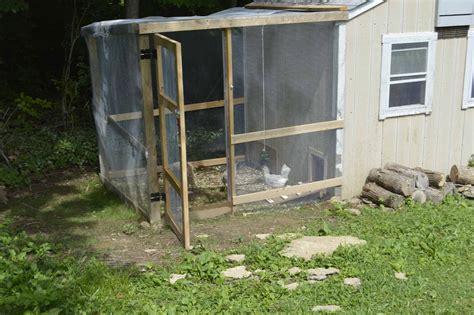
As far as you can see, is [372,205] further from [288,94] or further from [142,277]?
[142,277]

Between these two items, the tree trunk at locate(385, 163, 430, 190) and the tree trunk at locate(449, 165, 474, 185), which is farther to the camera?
the tree trunk at locate(449, 165, 474, 185)

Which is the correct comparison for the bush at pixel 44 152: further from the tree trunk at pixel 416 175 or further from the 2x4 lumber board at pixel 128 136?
the tree trunk at pixel 416 175

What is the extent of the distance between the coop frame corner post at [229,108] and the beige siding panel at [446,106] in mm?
2840

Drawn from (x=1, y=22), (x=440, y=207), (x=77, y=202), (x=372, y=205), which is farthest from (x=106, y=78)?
(x=1, y=22)

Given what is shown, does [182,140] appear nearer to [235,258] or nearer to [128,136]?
[235,258]

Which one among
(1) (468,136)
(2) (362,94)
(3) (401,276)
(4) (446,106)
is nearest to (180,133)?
(3) (401,276)

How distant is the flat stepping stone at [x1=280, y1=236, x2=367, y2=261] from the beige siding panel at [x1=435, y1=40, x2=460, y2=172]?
2517mm

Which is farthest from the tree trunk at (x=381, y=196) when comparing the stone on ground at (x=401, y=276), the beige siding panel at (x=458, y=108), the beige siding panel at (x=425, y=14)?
the beige siding panel at (x=425, y=14)

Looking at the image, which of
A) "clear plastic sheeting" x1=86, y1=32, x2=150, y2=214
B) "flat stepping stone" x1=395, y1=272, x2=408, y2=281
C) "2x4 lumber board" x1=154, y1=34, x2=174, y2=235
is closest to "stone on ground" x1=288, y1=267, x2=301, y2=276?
"flat stepping stone" x1=395, y1=272, x2=408, y2=281

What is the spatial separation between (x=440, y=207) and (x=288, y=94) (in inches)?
90.4

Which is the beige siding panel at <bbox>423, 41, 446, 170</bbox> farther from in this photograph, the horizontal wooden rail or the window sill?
the horizontal wooden rail

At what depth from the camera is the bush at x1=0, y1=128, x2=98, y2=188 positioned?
8.89m

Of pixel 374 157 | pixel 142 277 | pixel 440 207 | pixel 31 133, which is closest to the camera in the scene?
pixel 142 277

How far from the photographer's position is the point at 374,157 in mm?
7641
